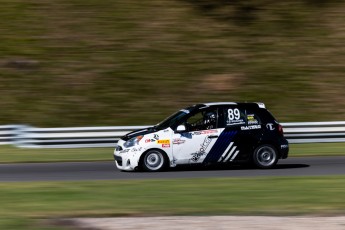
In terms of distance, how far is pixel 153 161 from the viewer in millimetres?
15039

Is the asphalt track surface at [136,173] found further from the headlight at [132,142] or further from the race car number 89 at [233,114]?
the race car number 89 at [233,114]

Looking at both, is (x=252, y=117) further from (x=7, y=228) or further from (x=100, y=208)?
(x=7, y=228)

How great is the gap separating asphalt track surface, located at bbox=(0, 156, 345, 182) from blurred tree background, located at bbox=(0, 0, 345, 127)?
258 inches

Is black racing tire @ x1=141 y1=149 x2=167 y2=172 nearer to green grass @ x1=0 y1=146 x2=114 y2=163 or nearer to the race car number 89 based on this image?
the race car number 89

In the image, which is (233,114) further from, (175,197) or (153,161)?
(175,197)

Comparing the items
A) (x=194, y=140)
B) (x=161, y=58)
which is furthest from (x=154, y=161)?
(x=161, y=58)

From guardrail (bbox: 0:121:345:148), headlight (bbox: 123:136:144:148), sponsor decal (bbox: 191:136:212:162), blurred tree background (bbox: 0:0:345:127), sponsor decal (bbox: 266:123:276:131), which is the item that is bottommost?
sponsor decal (bbox: 191:136:212:162)

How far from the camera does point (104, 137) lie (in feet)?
65.8

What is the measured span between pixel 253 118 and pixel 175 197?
4641mm

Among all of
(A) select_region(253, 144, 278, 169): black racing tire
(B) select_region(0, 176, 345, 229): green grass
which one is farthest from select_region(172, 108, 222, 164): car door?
(B) select_region(0, 176, 345, 229): green grass

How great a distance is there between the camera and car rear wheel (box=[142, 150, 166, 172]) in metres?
15.0

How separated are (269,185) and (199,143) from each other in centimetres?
283

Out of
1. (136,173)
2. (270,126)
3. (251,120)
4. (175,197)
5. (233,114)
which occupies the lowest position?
(175,197)

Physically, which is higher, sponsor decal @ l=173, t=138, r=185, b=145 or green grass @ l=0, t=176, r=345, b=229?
sponsor decal @ l=173, t=138, r=185, b=145
